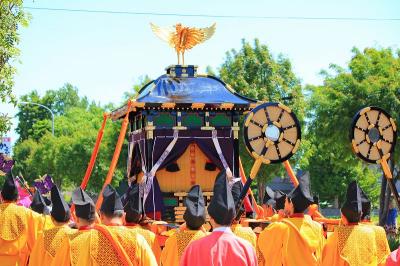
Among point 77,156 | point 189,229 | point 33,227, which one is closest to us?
point 189,229

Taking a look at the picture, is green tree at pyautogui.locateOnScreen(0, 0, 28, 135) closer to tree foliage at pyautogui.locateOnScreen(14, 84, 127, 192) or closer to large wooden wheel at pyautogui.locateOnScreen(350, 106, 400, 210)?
large wooden wheel at pyautogui.locateOnScreen(350, 106, 400, 210)

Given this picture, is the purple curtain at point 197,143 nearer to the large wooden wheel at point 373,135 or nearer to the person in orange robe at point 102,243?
the large wooden wheel at point 373,135

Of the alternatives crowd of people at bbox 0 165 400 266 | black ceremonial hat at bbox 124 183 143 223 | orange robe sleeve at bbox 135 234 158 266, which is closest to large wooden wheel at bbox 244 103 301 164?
crowd of people at bbox 0 165 400 266

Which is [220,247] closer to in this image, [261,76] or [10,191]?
[10,191]

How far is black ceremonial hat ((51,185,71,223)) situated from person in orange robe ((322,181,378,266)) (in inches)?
123

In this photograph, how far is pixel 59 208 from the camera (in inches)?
343

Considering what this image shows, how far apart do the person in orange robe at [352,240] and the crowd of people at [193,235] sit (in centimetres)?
1

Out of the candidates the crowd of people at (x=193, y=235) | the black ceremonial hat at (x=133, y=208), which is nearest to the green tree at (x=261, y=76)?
the crowd of people at (x=193, y=235)

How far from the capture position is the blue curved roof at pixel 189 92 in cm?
1825

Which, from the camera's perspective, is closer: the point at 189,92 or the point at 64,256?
the point at 64,256

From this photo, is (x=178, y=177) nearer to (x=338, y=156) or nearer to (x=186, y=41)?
(x=186, y=41)

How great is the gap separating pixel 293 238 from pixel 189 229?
1868 millimetres

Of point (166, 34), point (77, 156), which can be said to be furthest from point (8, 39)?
point (77, 156)

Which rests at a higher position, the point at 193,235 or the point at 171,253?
the point at 193,235
